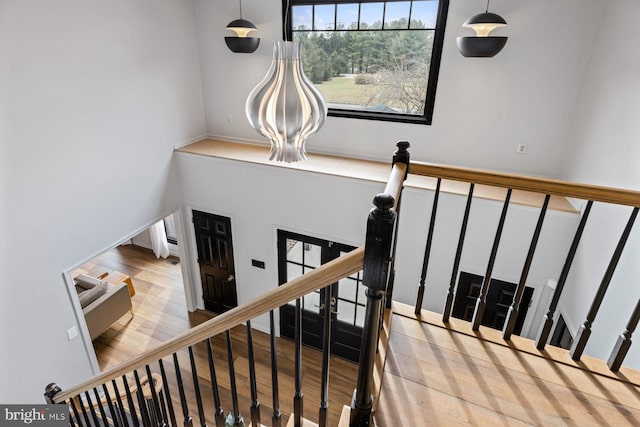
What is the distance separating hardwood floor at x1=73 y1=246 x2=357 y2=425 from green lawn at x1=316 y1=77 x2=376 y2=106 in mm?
3557

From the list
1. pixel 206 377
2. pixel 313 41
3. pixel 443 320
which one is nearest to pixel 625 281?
pixel 443 320

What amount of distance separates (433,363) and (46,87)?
4.05 m

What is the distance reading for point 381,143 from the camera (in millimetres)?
4629

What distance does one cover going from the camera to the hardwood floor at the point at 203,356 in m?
4.50

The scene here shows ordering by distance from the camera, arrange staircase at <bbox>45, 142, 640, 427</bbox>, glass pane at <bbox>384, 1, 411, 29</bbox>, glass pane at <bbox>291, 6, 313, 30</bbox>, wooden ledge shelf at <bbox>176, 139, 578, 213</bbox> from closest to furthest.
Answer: staircase at <bbox>45, 142, 640, 427</bbox> < wooden ledge shelf at <bbox>176, 139, 578, 213</bbox> < glass pane at <bbox>384, 1, 411, 29</bbox> < glass pane at <bbox>291, 6, 313, 30</bbox>

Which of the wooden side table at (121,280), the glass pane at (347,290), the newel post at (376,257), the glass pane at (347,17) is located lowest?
the wooden side table at (121,280)

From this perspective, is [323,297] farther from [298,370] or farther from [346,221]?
[298,370]

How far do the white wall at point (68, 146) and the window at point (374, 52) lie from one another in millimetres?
1844

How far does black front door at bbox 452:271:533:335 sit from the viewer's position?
3932 mm

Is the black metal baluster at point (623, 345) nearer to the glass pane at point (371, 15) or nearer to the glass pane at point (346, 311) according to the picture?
the glass pane at point (346, 311)

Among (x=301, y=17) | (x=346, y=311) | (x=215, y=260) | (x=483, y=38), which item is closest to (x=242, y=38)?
(x=301, y=17)

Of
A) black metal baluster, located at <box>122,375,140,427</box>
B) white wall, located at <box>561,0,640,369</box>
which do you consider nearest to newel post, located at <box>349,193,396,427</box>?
black metal baluster, located at <box>122,375,140,427</box>

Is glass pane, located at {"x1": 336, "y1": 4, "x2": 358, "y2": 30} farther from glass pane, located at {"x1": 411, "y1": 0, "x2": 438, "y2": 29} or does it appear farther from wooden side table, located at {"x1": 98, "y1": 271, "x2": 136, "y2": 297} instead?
wooden side table, located at {"x1": 98, "y1": 271, "x2": 136, "y2": 297}

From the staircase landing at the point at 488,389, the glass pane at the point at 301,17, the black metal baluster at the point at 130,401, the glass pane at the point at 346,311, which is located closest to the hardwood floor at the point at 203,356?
the glass pane at the point at 346,311
